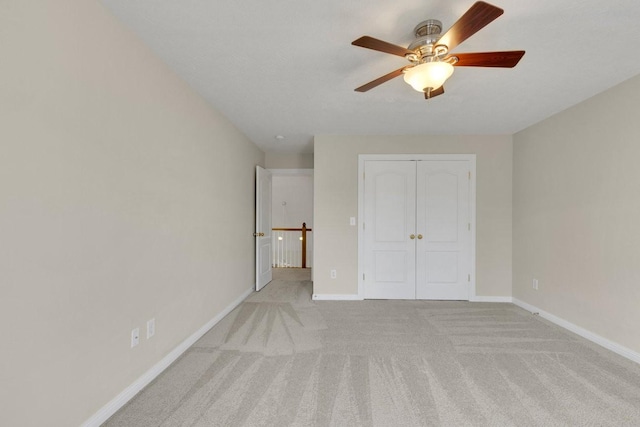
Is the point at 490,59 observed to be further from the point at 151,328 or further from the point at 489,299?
the point at 489,299

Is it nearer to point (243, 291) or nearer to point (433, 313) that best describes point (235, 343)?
point (243, 291)

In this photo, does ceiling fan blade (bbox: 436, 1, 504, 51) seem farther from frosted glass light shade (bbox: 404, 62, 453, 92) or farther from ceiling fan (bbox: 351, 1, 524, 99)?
frosted glass light shade (bbox: 404, 62, 453, 92)

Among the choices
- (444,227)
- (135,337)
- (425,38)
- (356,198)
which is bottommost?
(135,337)

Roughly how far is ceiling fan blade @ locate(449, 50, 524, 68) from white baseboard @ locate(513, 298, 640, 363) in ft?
8.48

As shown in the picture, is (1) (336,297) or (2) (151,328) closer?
(2) (151,328)

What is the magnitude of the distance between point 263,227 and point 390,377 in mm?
3068

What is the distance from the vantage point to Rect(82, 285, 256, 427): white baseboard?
1565 mm

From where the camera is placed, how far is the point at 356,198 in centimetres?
404

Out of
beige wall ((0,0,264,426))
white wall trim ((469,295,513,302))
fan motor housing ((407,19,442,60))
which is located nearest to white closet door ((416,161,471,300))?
white wall trim ((469,295,513,302))

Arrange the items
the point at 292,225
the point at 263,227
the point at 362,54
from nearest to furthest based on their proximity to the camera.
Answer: the point at 362,54 → the point at 263,227 → the point at 292,225

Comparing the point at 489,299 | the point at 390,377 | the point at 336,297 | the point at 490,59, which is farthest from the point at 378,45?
the point at 489,299

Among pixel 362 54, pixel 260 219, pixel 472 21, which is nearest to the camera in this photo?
pixel 472 21

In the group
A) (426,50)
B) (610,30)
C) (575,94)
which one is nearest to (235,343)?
(426,50)

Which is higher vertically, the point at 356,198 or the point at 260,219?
the point at 356,198
